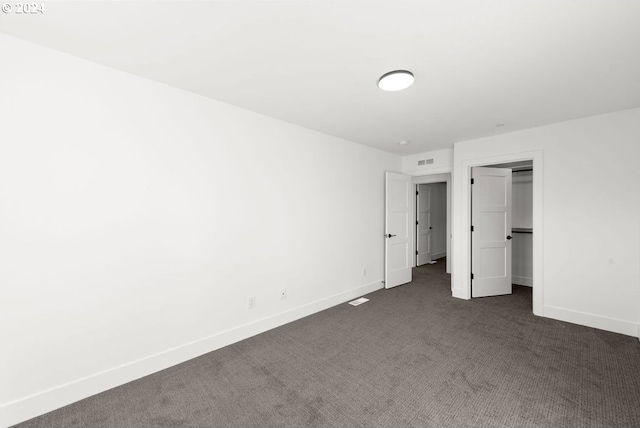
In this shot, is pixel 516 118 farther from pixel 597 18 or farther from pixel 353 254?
pixel 353 254

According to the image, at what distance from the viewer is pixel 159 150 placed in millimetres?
2449

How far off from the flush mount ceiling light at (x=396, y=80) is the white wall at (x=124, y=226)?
1.52m

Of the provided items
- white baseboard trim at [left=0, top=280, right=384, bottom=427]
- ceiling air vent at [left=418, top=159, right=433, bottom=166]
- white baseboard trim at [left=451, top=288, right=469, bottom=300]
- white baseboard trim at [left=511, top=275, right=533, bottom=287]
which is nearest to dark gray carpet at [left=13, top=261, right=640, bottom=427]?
white baseboard trim at [left=0, top=280, right=384, bottom=427]

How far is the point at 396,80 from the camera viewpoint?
88.1 inches

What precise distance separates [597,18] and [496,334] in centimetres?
300

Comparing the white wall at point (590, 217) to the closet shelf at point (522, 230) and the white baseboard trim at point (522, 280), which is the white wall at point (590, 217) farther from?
the white baseboard trim at point (522, 280)

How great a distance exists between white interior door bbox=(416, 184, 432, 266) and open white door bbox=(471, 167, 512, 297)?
2.44 m

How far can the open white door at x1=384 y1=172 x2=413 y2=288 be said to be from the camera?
16.1 ft

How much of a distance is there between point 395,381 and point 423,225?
5517 millimetres

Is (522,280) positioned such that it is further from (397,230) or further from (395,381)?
(395,381)

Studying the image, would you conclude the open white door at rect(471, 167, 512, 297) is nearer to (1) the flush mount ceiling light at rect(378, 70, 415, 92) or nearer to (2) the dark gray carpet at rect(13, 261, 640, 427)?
(2) the dark gray carpet at rect(13, 261, 640, 427)

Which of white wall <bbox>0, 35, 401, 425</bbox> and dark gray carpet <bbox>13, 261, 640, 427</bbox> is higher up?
white wall <bbox>0, 35, 401, 425</bbox>

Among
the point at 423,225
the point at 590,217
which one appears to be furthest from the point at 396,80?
the point at 423,225

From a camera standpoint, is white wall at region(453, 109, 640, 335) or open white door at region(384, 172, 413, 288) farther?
open white door at region(384, 172, 413, 288)
